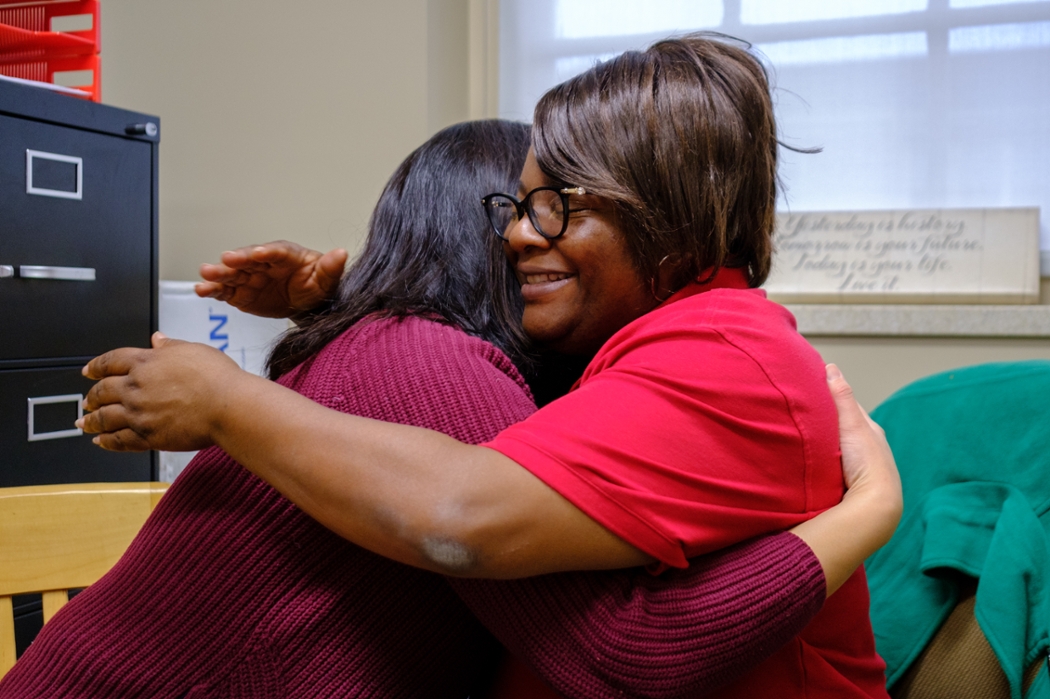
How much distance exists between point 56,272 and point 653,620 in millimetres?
1344

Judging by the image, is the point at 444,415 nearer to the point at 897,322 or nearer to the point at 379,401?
the point at 379,401

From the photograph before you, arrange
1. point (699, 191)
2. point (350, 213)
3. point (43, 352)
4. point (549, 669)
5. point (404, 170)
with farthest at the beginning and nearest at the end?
point (350, 213) < point (43, 352) < point (404, 170) < point (699, 191) < point (549, 669)

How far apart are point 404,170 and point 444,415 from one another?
1.12 ft

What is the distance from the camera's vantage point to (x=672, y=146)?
2.44ft

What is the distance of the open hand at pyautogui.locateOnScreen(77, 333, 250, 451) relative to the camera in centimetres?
62

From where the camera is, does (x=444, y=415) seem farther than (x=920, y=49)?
No

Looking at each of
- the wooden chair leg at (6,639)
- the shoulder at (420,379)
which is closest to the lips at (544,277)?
the shoulder at (420,379)

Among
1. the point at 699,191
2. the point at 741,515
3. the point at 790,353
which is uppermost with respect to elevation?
the point at 699,191

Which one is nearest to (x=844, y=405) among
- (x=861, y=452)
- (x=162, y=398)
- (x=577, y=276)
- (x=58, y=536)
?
(x=861, y=452)

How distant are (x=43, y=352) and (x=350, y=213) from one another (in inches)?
32.0

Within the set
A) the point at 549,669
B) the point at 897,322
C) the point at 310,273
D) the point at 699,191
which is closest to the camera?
the point at 549,669

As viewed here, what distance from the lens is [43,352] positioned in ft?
5.09

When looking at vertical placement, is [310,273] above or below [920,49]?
below

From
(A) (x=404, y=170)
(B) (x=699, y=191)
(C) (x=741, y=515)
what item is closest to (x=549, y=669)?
(C) (x=741, y=515)
